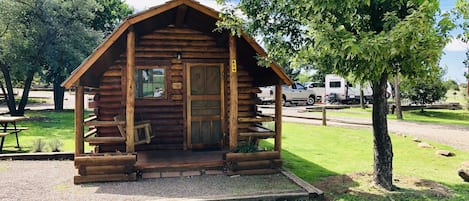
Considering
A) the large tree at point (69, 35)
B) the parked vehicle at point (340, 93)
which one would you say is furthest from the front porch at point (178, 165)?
the parked vehicle at point (340, 93)

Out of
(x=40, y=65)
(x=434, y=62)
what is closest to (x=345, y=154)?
(x=434, y=62)

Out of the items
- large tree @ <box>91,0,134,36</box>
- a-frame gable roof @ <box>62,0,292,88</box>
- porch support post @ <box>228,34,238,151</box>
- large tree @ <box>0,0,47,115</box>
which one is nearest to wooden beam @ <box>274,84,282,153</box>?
a-frame gable roof @ <box>62,0,292,88</box>

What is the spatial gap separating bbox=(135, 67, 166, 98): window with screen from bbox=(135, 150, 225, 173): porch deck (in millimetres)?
1426

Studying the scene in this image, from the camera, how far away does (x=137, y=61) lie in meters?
8.48

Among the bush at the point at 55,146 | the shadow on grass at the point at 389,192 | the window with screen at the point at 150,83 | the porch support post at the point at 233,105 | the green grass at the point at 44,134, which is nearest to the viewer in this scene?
the shadow on grass at the point at 389,192

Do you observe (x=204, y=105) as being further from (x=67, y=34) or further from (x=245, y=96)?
(x=67, y=34)

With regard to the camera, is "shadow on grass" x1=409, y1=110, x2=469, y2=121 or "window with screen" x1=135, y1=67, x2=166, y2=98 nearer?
"window with screen" x1=135, y1=67, x2=166, y2=98

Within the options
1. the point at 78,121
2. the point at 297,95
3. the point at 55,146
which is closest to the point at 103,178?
the point at 78,121

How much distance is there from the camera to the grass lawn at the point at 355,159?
7105 millimetres

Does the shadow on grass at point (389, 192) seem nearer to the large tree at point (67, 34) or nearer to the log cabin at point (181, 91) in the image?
the log cabin at point (181, 91)

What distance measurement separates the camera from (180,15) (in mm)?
7758

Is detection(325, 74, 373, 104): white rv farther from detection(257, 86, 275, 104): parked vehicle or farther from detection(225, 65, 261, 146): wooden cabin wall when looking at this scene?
detection(225, 65, 261, 146): wooden cabin wall

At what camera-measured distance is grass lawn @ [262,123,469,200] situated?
711 centimetres

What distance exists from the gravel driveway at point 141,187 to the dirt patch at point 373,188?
0.72m
